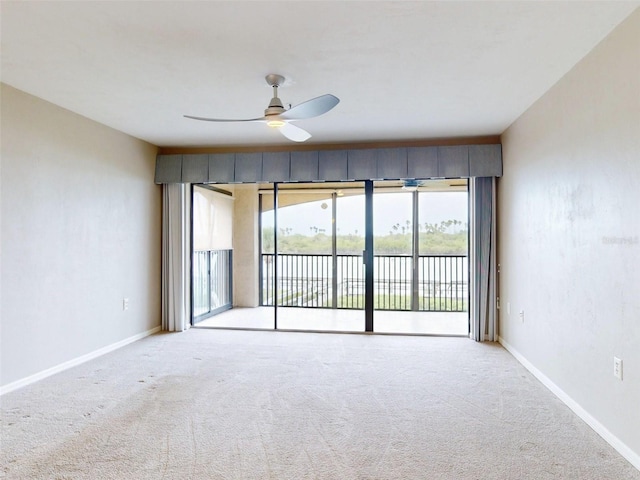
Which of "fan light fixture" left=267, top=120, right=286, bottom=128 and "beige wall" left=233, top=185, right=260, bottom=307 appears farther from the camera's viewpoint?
"beige wall" left=233, top=185, right=260, bottom=307

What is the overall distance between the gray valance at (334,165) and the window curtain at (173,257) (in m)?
0.25

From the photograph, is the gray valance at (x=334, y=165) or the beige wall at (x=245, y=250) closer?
the gray valance at (x=334, y=165)

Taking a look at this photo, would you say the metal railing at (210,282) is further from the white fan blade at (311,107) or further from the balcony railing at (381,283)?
the white fan blade at (311,107)

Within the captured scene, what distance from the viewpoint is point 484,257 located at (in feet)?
14.3

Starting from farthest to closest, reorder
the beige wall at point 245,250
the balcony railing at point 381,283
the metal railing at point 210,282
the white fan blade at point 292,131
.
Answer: the beige wall at point 245,250 < the balcony railing at point 381,283 < the metal railing at point 210,282 < the white fan blade at point 292,131

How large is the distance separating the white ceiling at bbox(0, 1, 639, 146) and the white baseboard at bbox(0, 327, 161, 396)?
2329 mm

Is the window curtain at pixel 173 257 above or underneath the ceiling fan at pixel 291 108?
underneath

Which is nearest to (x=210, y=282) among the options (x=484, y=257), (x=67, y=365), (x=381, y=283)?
(x=67, y=365)

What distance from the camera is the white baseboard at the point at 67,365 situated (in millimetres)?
2951

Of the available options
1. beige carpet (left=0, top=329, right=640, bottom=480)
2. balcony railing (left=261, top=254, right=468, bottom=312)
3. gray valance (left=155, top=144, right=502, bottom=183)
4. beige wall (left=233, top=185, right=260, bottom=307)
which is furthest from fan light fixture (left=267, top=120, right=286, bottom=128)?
beige wall (left=233, top=185, right=260, bottom=307)

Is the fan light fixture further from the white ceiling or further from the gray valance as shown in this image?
the gray valance

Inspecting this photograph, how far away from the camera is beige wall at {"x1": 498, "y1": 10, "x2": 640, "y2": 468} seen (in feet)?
6.66

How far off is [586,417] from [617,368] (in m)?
0.52

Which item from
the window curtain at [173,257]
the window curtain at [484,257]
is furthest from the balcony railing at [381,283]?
the window curtain at [173,257]
